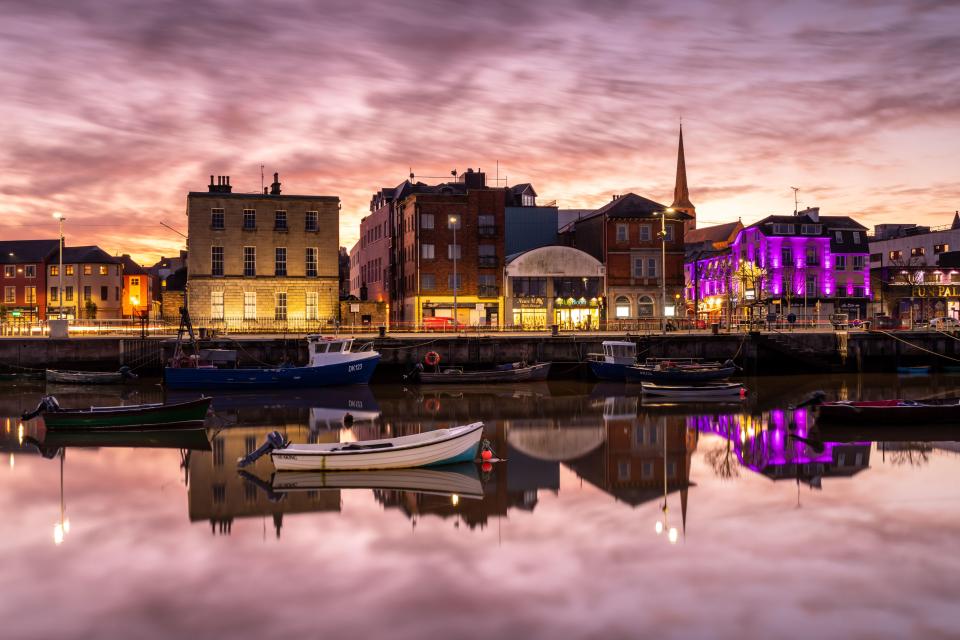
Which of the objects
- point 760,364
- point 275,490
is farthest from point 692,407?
point 275,490

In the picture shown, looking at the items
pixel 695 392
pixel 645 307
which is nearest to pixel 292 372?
pixel 695 392

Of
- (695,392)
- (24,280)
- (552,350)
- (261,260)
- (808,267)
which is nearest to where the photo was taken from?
(695,392)

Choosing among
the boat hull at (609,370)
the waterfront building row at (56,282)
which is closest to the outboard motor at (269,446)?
the boat hull at (609,370)

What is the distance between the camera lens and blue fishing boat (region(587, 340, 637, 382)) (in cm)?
5047

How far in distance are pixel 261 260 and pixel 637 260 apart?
3222cm

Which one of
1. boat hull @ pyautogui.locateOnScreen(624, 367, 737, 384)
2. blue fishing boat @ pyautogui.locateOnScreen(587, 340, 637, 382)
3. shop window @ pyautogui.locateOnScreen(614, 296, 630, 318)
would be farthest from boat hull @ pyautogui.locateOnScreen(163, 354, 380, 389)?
shop window @ pyautogui.locateOnScreen(614, 296, 630, 318)

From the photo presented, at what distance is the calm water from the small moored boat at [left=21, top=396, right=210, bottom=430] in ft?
4.09

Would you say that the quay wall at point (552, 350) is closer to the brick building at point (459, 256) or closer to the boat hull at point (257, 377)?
the boat hull at point (257, 377)

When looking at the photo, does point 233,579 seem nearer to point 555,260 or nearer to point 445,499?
point 445,499

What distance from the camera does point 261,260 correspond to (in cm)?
6575

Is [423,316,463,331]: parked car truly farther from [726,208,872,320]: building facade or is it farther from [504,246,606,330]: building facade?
[726,208,872,320]: building facade

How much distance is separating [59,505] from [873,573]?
19010 millimetres

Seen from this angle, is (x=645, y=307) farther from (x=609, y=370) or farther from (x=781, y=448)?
(x=781, y=448)

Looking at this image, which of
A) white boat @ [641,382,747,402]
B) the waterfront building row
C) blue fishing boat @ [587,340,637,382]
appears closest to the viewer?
white boat @ [641,382,747,402]
